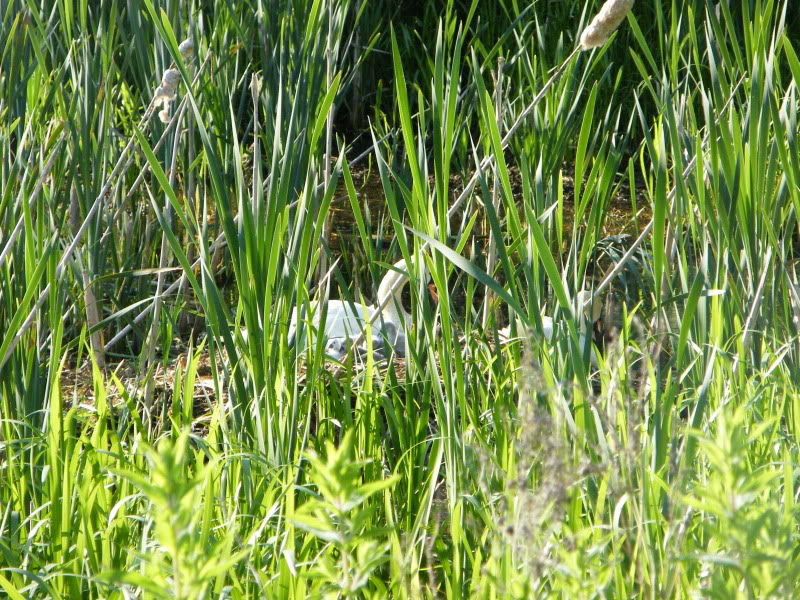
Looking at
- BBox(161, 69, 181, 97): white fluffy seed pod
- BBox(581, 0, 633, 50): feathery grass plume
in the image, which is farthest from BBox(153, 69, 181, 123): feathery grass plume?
BBox(581, 0, 633, 50): feathery grass plume

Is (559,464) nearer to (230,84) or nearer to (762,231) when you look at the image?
(762,231)

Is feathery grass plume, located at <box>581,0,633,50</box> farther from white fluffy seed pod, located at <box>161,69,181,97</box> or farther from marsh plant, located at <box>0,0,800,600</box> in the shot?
white fluffy seed pod, located at <box>161,69,181,97</box>

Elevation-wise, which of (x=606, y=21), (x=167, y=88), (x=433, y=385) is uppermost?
(x=606, y=21)

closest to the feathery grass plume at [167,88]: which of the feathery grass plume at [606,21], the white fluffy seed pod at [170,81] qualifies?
the white fluffy seed pod at [170,81]

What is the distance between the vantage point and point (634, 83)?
436 cm

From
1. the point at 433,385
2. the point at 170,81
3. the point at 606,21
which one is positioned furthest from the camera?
the point at 170,81

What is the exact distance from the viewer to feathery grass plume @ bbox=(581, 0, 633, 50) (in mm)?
1110

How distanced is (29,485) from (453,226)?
2299 millimetres

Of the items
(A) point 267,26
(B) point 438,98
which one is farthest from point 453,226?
(B) point 438,98

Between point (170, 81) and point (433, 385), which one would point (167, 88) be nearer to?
point (170, 81)

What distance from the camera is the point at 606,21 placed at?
1.12 meters

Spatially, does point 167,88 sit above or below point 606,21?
below

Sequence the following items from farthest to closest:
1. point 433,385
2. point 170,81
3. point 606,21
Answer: point 170,81 < point 433,385 < point 606,21

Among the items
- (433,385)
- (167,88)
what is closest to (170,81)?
(167,88)
